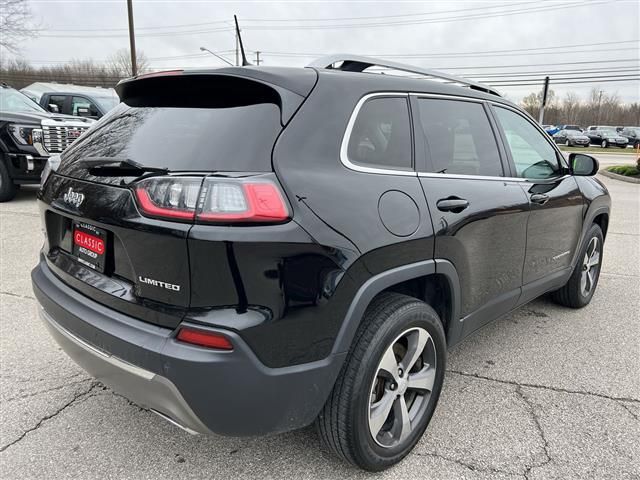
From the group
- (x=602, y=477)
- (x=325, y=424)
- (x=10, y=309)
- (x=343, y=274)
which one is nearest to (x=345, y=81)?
(x=343, y=274)

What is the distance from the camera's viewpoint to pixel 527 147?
3.39 m

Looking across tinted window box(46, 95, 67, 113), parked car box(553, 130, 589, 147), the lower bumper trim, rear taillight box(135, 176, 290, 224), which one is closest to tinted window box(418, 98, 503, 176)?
rear taillight box(135, 176, 290, 224)

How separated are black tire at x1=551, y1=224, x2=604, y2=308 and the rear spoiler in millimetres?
3095

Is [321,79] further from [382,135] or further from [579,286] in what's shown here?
[579,286]

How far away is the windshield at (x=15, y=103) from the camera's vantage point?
27.5 feet

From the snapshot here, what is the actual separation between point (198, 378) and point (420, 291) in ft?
4.20

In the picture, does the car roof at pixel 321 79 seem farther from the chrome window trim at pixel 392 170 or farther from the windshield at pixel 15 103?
the windshield at pixel 15 103

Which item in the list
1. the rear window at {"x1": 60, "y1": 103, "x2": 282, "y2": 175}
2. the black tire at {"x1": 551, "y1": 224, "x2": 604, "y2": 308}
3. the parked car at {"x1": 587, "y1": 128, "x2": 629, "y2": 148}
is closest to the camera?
the rear window at {"x1": 60, "y1": 103, "x2": 282, "y2": 175}

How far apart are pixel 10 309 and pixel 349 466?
312 cm

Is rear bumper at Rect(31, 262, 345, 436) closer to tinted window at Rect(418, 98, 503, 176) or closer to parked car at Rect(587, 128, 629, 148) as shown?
tinted window at Rect(418, 98, 503, 176)

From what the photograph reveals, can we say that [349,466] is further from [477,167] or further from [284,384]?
[477,167]

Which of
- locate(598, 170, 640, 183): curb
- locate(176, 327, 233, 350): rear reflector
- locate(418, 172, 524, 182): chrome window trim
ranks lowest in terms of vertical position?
locate(598, 170, 640, 183): curb

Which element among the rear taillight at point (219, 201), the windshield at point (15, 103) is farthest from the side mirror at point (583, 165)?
the windshield at point (15, 103)

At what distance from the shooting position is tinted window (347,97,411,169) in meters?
2.13
